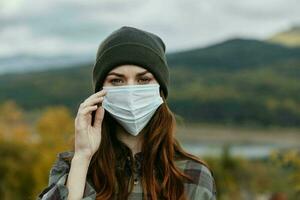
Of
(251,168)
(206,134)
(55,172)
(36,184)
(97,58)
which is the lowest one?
(206,134)

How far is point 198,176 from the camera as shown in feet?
11.2

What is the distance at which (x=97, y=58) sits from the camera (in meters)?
3.51

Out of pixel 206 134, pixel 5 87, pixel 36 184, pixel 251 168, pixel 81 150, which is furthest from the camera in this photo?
pixel 5 87

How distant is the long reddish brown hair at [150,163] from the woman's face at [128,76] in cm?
14

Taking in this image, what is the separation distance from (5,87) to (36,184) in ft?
490

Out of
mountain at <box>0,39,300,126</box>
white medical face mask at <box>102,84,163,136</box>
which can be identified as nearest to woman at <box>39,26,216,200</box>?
white medical face mask at <box>102,84,163,136</box>

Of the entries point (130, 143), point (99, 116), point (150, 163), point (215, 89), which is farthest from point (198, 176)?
point (215, 89)

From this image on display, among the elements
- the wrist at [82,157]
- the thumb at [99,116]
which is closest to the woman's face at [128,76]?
the thumb at [99,116]

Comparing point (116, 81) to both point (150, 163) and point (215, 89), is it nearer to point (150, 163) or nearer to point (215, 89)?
point (150, 163)

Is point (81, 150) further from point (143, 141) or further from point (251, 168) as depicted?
point (251, 168)

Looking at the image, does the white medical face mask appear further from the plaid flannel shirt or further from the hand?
the plaid flannel shirt

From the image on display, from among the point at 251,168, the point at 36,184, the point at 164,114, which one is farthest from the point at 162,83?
the point at 251,168

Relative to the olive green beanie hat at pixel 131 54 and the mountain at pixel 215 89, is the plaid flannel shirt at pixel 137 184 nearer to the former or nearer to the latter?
the olive green beanie hat at pixel 131 54

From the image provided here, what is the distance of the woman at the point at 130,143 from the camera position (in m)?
3.33
